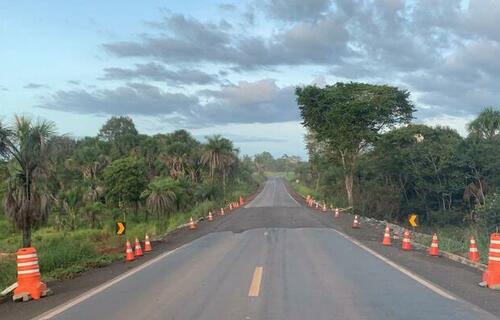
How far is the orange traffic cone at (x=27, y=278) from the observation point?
10.4 m

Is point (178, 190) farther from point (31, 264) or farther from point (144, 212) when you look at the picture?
point (31, 264)

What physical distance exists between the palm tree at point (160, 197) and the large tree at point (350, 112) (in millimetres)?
18390

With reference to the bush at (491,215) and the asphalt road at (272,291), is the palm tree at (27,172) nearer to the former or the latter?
the asphalt road at (272,291)

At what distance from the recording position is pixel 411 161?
177ft

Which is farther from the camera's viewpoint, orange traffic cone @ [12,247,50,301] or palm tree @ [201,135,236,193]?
palm tree @ [201,135,236,193]

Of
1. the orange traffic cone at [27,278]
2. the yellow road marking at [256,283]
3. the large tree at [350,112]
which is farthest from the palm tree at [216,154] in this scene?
the orange traffic cone at [27,278]

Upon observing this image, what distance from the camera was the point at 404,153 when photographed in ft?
176

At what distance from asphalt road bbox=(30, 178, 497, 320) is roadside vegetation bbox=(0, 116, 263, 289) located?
3.57 m

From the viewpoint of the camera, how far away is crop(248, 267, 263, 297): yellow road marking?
32.5 ft

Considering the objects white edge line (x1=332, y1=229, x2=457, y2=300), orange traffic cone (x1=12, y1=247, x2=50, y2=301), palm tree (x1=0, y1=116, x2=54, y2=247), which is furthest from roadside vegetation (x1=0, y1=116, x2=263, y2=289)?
white edge line (x1=332, y1=229, x2=457, y2=300)

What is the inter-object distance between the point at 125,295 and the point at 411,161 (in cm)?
4740

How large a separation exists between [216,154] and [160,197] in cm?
2306

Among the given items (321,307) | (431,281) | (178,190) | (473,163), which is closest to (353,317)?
(321,307)

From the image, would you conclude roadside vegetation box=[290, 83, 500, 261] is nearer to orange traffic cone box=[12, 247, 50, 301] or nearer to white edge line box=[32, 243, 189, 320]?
white edge line box=[32, 243, 189, 320]
